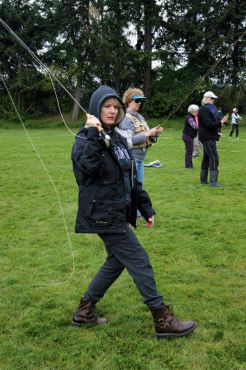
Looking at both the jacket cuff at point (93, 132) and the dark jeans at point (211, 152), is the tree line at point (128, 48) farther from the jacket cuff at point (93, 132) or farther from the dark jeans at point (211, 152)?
the jacket cuff at point (93, 132)

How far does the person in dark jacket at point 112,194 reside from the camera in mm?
3041

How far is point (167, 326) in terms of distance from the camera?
10.5 ft

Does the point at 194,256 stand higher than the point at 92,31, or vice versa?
the point at 92,31

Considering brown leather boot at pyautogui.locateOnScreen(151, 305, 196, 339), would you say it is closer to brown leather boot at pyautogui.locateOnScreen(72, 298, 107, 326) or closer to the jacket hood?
brown leather boot at pyautogui.locateOnScreen(72, 298, 107, 326)

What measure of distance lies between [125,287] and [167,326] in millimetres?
992

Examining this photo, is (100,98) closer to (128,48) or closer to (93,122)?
(93,122)

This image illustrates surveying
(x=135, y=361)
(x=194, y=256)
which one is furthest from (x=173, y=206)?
(x=135, y=361)

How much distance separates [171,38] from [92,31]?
674cm

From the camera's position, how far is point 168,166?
12242mm

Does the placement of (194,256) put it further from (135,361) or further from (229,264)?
(135,361)

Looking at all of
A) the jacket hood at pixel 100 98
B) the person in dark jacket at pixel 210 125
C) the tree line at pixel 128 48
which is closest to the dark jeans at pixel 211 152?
the person in dark jacket at pixel 210 125

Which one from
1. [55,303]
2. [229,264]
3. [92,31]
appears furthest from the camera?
[92,31]

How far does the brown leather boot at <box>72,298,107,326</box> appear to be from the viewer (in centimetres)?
344

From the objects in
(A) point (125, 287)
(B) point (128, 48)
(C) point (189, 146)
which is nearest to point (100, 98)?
(A) point (125, 287)
